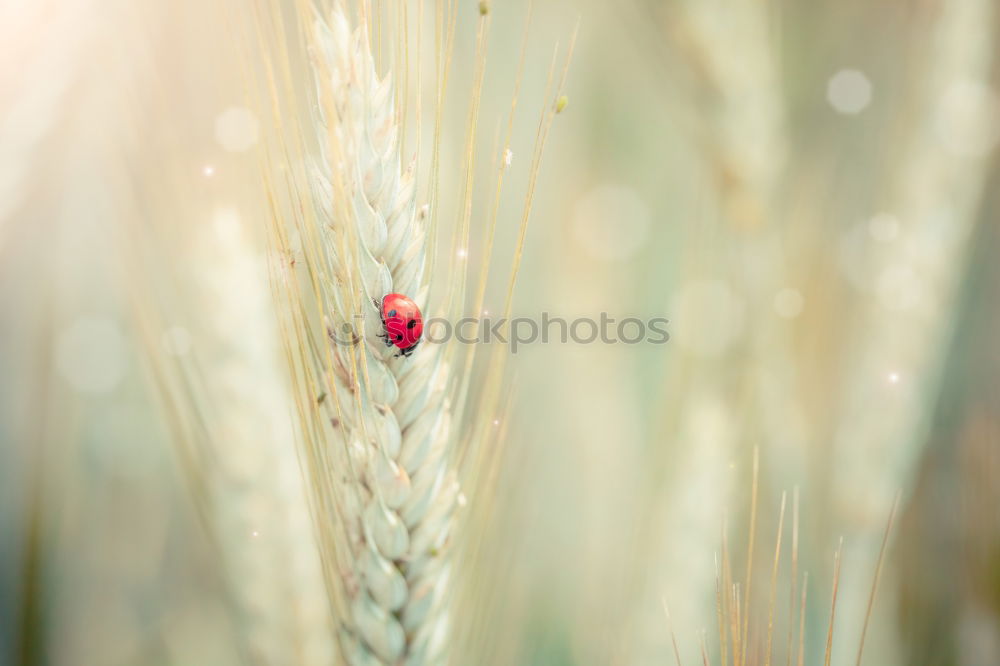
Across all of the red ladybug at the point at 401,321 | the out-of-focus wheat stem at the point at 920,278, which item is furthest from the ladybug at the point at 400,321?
the out-of-focus wheat stem at the point at 920,278

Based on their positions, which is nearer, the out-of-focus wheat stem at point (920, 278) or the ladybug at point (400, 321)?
the ladybug at point (400, 321)

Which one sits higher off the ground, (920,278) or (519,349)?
(920,278)

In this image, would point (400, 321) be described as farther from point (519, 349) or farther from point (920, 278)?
point (920, 278)

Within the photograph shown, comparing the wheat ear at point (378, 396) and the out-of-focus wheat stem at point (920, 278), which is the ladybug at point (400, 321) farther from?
the out-of-focus wheat stem at point (920, 278)

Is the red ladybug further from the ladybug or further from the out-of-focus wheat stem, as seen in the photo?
the out-of-focus wheat stem

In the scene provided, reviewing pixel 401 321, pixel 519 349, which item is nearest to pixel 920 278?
pixel 519 349

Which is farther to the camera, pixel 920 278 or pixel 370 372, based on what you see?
pixel 920 278

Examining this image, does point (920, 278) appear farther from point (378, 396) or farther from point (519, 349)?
point (378, 396)
